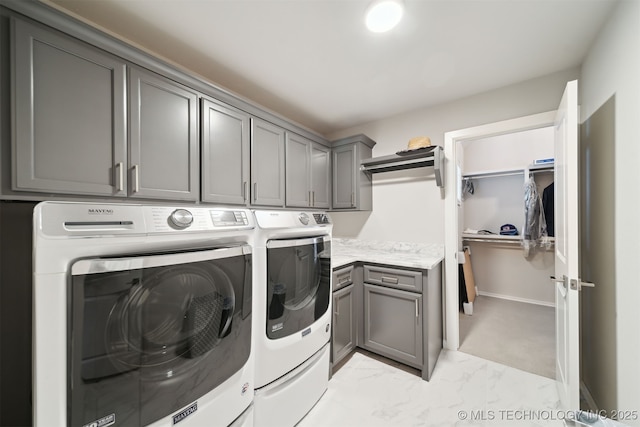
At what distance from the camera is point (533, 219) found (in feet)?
10.4

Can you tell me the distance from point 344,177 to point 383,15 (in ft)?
5.23

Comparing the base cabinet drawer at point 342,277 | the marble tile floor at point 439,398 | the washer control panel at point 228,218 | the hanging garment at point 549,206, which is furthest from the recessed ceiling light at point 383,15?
the hanging garment at point 549,206

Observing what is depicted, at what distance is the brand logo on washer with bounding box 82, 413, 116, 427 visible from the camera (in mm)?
710

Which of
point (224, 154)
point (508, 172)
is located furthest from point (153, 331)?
point (508, 172)

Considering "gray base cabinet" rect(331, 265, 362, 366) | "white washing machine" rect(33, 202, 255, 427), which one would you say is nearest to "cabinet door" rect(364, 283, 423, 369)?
"gray base cabinet" rect(331, 265, 362, 366)

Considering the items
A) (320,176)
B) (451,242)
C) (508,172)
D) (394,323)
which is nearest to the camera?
(394,323)

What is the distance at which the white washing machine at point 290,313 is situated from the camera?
124 centimetres

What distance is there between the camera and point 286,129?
2.21 meters

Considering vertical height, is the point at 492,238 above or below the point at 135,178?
below

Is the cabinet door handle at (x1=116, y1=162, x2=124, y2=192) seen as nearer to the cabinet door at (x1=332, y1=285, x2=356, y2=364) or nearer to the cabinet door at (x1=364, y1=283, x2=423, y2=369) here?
the cabinet door at (x1=332, y1=285, x2=356, y2=364)

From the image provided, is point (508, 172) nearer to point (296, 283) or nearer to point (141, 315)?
point (296, 283)

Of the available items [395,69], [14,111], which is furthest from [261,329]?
[395,69]

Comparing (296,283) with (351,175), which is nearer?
(296,283)

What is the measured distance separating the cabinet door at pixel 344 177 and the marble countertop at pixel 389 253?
0.54 meters
